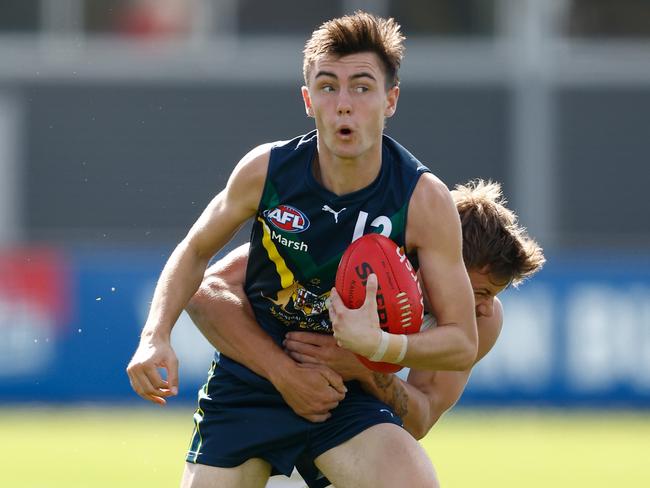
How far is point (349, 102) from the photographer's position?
A: 18.0 feet

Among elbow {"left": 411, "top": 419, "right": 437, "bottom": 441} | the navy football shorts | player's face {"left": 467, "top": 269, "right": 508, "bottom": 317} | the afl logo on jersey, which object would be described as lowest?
elbow {"left": 411, "top": 419, "right": 437, "bottom": 441}

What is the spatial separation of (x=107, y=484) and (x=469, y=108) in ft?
38.9

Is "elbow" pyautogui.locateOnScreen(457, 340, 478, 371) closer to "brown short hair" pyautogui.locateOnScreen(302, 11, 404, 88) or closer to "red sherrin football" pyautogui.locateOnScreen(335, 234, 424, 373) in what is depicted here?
"red sherrin football" pyautogui.locateOnScreen(335, 234, 424, 373)

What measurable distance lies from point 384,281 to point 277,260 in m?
0.60

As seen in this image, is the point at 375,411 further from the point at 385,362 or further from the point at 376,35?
the point at 376,35

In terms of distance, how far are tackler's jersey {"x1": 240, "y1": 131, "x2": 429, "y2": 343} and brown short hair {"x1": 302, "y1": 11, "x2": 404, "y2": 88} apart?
1.12 feet

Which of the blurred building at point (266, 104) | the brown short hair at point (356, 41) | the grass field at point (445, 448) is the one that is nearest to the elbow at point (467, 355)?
the brown short hair at point (356, 41)

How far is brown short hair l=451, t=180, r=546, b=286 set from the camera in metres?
6.13

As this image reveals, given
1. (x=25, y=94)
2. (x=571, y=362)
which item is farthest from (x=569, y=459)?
(x=25, y=94)

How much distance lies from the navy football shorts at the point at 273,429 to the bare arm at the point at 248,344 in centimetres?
7

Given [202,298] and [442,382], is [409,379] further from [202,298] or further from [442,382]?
[202,298]

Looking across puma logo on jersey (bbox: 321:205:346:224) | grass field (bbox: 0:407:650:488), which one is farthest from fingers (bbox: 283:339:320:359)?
grass field (bbox: 0:407:650:488)

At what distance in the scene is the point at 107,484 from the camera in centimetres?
995

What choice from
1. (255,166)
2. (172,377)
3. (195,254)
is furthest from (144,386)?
(255,166)
